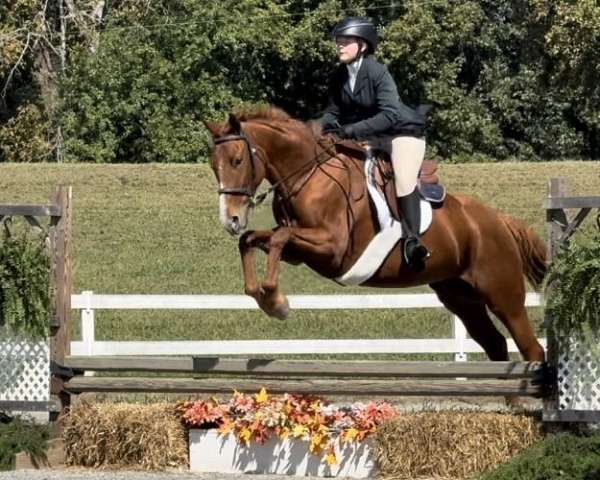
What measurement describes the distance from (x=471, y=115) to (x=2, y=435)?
26.1m

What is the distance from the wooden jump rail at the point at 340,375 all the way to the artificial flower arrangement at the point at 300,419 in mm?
100

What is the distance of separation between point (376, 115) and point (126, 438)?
8.65 ft

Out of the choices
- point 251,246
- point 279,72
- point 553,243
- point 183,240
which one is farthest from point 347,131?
point 279,72

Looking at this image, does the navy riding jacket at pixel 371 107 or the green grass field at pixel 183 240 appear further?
the green grass field at pixel 183 240

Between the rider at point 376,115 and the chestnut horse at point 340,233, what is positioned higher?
the rider at point 376,115

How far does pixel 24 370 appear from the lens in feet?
31.0

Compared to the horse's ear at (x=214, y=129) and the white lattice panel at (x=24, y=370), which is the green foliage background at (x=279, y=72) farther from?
the horse's ear at (x=214, y=129)

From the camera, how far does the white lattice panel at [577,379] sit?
28.7ft

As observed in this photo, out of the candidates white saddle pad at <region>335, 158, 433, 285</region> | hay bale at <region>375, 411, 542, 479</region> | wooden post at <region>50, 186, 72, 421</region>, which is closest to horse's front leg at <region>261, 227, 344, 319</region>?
white saddle pad at <region>335, 158, 433, 285</region>

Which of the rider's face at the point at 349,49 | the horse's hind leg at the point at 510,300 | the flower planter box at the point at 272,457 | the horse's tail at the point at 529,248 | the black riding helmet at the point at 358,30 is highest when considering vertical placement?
the black riding helmet at the point at 358,30

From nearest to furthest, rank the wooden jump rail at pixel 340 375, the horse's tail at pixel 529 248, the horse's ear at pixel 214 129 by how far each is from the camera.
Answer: the horse's ear at pixel 214 129, the wooden jump rail at pixel 340 375, the horse's tail at pixel 529 248

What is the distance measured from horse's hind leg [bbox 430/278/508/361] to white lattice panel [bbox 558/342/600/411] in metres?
1.01

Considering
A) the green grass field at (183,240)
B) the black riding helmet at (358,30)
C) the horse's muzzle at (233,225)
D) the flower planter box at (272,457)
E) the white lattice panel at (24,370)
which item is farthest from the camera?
the green grass field at (183,240)

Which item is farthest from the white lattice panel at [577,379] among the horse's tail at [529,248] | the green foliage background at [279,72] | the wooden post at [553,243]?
the green foliage background at [279,72]
